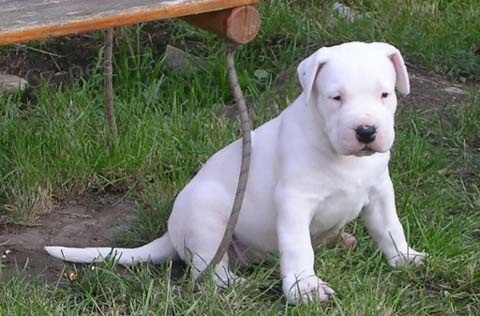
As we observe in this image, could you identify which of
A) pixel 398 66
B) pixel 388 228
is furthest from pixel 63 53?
pixel 398 66

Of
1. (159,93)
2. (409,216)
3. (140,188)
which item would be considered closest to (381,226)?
(409,216)

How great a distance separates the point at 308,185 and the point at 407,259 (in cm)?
49

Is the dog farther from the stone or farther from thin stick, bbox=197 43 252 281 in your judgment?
the stone

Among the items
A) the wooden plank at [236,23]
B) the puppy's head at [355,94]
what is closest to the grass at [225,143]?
the puppy's head at [355,94]

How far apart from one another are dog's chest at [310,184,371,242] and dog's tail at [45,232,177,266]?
20.7 inches

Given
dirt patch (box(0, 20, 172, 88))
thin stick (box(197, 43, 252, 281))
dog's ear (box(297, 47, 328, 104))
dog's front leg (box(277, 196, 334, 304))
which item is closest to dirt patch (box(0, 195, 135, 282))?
thin stick (box(197, 43, 252, 281))

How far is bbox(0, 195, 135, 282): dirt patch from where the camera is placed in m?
4.12

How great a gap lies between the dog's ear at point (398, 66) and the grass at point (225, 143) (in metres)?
0.61

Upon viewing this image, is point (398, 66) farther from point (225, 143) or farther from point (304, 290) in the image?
point (225, 143)

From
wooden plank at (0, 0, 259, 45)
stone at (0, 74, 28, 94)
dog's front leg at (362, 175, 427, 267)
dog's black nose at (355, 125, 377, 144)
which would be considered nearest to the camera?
wooden plank at (0, 0, 259, 45)

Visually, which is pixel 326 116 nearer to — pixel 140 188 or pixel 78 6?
pixel 78 6

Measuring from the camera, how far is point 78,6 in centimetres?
356

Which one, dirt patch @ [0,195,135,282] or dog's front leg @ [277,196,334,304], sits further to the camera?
dirt patch @ [0,195,135,282]

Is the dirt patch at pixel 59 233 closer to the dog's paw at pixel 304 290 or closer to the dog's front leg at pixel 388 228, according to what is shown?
the dog's paw at pixel 304 290
